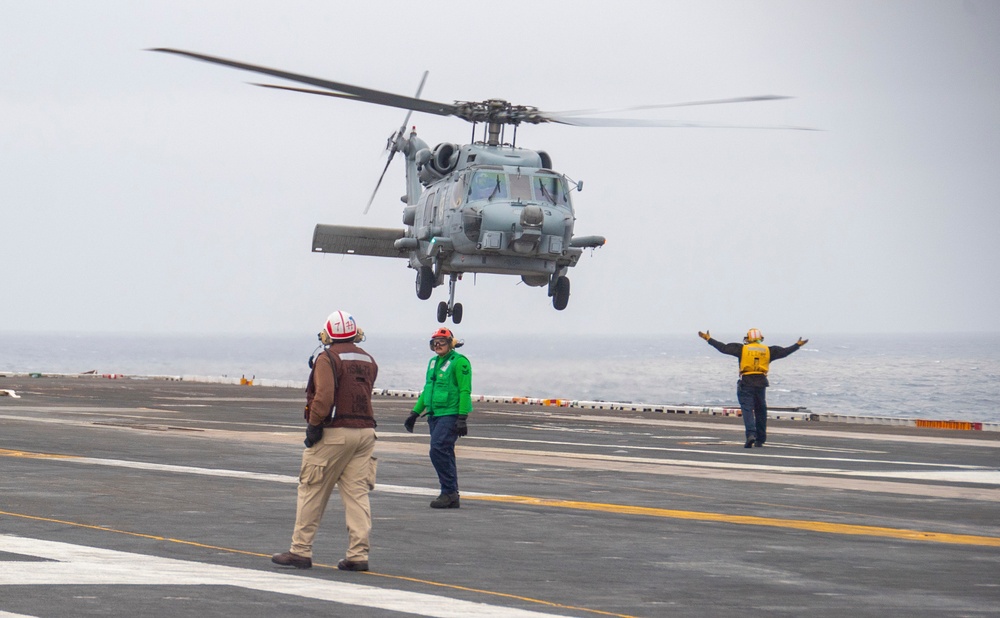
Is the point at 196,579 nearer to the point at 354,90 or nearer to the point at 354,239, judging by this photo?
the point at 354,90

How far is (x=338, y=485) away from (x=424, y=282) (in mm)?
27871

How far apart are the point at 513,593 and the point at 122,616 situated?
2.70m

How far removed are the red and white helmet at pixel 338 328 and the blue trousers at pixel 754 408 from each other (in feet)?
47.2

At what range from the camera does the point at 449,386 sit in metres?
14.1

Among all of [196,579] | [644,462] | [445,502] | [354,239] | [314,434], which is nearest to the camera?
[196,579]

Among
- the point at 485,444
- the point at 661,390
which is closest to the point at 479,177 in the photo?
the point at 485,444

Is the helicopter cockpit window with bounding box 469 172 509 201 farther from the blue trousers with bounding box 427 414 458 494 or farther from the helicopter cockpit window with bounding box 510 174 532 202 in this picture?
the blue trousers with bounding box 427 414 458 494

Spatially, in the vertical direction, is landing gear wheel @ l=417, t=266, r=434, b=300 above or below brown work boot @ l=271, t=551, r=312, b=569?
above

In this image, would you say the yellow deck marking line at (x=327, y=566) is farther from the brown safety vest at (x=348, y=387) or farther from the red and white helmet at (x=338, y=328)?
the red and white helmet at (x=338, y=328)

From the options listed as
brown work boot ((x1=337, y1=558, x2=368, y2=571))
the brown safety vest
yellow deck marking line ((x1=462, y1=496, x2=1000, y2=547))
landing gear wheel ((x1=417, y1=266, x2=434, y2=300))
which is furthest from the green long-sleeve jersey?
landing gear wheel ((x1=417, y1=266, x2=434, y2=300))

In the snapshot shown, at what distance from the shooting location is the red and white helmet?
10.6m

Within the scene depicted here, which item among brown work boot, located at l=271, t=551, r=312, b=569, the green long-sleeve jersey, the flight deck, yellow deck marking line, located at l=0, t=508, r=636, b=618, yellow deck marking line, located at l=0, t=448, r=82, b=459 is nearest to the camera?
yellow deck marking line, located at l=0, t=508, r=636, b=618

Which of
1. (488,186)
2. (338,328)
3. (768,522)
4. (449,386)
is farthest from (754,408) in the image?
(338,328)

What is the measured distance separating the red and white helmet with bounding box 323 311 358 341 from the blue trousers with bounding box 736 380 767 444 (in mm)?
14372
